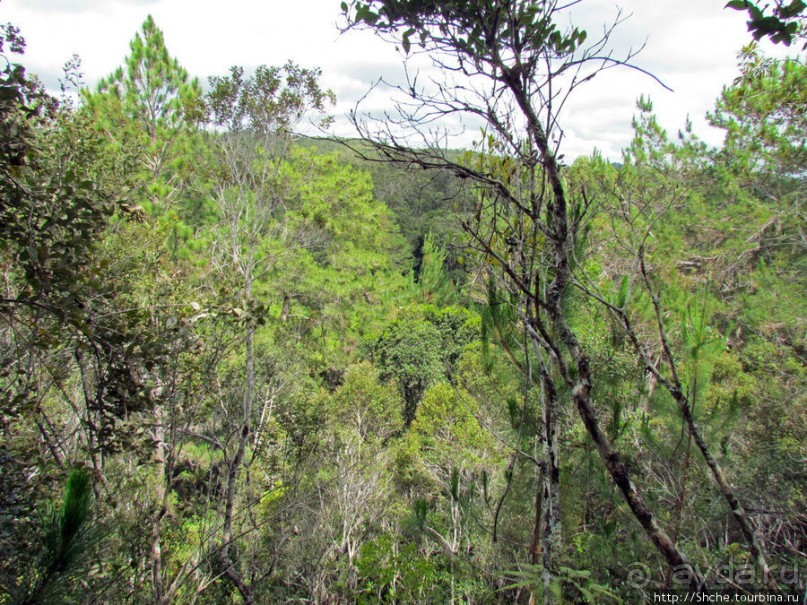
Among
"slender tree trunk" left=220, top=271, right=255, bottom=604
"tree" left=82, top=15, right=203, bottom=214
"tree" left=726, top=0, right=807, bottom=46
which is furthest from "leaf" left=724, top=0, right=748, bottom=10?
"tree" left=82, top=15, right=203, bottom=214

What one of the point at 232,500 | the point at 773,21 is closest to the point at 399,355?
the point at 232,500

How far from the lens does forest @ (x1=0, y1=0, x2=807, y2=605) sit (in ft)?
4.63

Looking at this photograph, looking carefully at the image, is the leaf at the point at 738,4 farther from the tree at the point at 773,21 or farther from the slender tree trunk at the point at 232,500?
the slender tree trunk at the point at 232,500

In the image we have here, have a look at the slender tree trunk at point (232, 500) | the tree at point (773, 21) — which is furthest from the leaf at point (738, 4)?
the slender tree trunk at point (232, 500)

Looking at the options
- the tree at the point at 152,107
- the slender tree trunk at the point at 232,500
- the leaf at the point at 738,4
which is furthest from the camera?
the tree at the point at 152,107

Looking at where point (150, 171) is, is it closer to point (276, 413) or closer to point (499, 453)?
point (276, 413)

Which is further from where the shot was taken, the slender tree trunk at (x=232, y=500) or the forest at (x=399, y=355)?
the slender tree trunk at (x=232, y=500)

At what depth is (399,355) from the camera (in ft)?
41.2

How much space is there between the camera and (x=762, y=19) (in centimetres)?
106

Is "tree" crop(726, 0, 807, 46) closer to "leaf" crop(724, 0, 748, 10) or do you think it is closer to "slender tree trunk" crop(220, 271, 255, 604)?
"leaf" crop(724, 0, 748, 10)

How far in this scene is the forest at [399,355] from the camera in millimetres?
1411

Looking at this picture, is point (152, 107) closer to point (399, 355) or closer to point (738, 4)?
point (399, 355)

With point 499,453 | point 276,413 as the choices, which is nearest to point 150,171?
point 276,413

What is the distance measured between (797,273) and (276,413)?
815 cm
